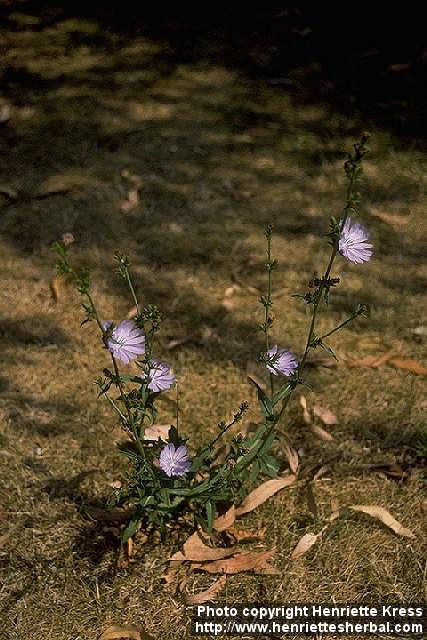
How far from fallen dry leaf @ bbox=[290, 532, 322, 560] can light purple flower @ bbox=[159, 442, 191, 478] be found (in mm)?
504

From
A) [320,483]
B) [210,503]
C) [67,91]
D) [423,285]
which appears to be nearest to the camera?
[210,503]

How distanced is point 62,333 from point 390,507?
152cm

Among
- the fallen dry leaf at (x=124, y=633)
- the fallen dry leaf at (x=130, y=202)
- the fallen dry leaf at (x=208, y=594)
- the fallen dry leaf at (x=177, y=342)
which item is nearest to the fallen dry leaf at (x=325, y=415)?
the fallen dry leaf at (x=177, y=342)

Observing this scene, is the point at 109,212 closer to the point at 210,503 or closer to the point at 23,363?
the point at 23,363

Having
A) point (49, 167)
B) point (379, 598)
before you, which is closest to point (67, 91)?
point (49, 167)

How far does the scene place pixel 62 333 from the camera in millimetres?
3145

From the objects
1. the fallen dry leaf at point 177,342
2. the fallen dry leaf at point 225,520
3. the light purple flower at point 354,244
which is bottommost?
the fallen dry leaf at point 177,342

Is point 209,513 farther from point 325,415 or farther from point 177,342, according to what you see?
point 177,342

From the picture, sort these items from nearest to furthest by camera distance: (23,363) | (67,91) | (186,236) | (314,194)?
(23,363), (186,236), (314,194), (67,91)

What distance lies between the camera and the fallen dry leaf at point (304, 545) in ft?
7.36

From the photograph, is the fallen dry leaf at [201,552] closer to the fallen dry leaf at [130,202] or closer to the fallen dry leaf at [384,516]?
the fallen dry leaf at [384,516]

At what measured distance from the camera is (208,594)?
213 cm

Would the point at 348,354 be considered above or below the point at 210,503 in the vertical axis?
below

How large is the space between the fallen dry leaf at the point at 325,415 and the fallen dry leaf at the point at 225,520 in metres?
0.60
